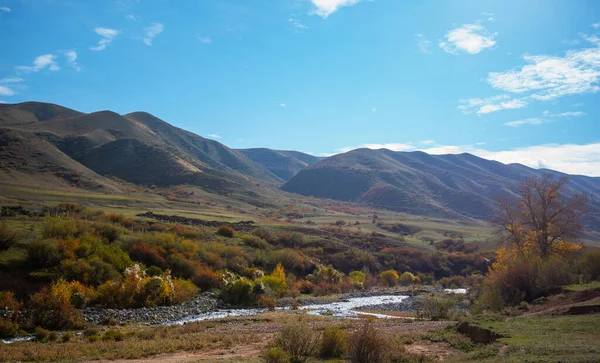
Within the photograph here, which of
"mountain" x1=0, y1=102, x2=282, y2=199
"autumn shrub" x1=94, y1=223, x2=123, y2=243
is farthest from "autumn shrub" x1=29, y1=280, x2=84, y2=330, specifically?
"mountain" x1=0, y1=102, x2=282, y2=199

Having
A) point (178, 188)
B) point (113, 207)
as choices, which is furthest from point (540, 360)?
Answer: point (178, 188)

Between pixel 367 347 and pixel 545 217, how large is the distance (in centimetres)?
3162

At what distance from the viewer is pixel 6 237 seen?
30.7 meters

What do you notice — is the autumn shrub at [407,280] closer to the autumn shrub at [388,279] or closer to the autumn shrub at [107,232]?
the autumn shrub at [388,279]

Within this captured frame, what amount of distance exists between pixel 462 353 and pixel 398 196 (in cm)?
15451

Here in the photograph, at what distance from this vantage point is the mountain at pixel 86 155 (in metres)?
86.4

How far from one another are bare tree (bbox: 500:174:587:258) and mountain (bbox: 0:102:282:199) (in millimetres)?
77729

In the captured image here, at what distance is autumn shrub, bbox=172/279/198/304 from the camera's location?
112ft

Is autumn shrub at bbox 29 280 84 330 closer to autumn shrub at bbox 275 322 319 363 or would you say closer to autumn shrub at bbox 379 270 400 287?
autumn shrub at bbox 275 322 319 363

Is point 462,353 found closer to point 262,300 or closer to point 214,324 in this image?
point 214,324

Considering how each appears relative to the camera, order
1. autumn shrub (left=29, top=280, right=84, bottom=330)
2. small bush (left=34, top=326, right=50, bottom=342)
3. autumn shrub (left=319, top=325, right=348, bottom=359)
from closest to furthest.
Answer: autumn shrub (left=319, top=325, right=348, bottom=359) < small bush (left=34, top=326, right=50, bottom=342) < autumn shrub (left=29, top=280, right=84, bottom=330)

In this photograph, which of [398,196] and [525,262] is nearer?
[525,262]

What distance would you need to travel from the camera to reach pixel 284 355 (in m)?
14.3

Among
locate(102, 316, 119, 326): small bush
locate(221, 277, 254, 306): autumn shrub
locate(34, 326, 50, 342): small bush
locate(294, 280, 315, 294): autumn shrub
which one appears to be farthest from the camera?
locate(294, 280, 315, 294): autumn shrub
